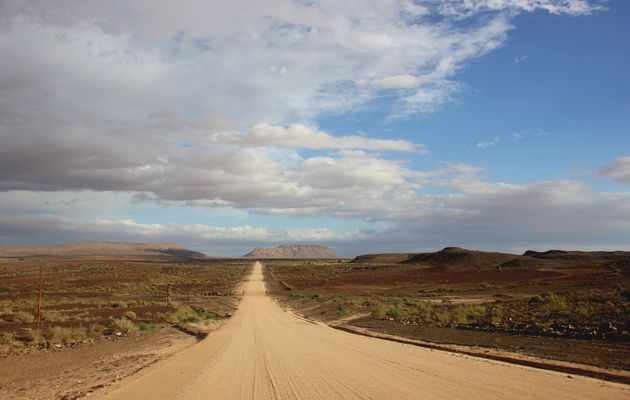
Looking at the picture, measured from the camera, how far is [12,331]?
24.3m

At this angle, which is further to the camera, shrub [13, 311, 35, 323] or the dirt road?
shrub [13, 311, 35, 323]

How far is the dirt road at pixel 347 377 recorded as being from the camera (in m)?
8.93

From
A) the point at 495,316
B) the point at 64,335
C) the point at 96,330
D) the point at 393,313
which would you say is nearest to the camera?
the point at 64,335

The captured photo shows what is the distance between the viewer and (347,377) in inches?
420

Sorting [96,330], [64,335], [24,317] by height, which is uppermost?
[64,335]

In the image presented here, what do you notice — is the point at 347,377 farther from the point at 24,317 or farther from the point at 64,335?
the point at 24,317

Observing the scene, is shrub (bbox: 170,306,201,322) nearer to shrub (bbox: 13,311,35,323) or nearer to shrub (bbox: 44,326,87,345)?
shrub (bbox: 13,311,35,323)

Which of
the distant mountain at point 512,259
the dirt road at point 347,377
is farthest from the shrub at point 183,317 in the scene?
the distant mountain at point 512,259

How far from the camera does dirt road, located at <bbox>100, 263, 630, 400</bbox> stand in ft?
29.3

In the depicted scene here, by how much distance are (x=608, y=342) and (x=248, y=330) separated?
14.7 metres

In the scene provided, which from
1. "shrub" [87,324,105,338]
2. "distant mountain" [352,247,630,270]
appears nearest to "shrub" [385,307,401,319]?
"shrub" [87,324,105,338]

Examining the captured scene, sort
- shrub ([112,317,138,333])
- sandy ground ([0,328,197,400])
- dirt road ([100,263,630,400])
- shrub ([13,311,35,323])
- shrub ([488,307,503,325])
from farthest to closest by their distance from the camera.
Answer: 1. shrub ([13,311,35,323])
2. shrub ([112,317,138,333])
3. shrub ([488,307,503,325])
4. sandy ground ([0,328,197,400])
5. dirt road ([100,263,630,400])

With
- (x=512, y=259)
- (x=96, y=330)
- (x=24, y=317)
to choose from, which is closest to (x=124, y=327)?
(x=96, y=330)

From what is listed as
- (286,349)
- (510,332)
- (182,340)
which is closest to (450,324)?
(510,332)
